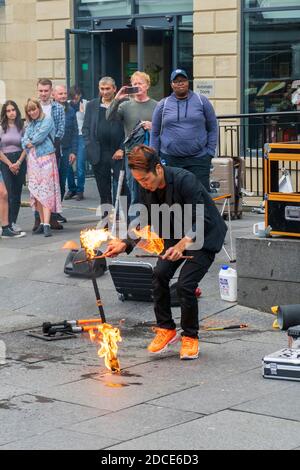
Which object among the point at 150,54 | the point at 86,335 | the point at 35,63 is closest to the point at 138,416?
the point at 86,335

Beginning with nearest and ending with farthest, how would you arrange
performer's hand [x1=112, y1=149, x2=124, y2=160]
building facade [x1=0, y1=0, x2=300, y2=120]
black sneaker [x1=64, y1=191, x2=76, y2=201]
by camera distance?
1. performer's hand [x1=112, y1=149, x2=124, y2=160]
2. building facade [x1=0, y1=0, x2=300, y2=120]
3. black sneaker [x1=64, y1=191, x2=76, y2=201]

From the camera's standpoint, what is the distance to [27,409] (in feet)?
23.4

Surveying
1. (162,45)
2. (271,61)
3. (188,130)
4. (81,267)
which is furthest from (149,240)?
(162,45)

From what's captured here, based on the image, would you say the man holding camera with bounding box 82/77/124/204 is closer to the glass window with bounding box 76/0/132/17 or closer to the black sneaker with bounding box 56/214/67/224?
the black sneaker with bounding box 56/214/67/224

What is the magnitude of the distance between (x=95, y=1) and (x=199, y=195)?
11190 mm

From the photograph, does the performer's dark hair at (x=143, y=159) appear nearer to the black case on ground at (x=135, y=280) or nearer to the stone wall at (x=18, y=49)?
the black case on ground at (x=135, y=280)

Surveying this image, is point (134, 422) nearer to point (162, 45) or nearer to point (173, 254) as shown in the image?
point (173, 254)

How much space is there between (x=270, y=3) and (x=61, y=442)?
1105 centimetres

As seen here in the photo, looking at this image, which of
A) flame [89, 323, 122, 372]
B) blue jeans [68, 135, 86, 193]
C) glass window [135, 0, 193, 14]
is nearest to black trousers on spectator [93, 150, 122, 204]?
blue jeans [68, 135, 86, 193]

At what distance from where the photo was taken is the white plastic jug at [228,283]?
1001cm

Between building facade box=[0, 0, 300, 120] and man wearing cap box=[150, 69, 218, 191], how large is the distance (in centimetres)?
545

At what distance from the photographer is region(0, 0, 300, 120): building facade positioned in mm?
16312

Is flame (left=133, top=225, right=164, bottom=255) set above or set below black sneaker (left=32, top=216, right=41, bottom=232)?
above
